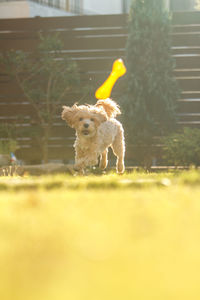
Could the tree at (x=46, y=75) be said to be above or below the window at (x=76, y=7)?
below

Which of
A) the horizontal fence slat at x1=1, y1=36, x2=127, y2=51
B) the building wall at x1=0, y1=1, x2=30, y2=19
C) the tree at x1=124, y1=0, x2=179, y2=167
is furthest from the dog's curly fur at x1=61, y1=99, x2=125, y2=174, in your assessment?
the building wall at x1=0, y1=1, x2=30, y2=19

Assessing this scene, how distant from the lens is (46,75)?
945cm

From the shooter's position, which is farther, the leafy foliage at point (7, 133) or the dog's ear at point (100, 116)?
the leafy foliage at point (7, 133)

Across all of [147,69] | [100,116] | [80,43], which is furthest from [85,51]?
[100,116]

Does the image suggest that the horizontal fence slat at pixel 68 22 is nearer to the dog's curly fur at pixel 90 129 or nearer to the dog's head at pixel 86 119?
the dog's curly fur at pixel 90 129

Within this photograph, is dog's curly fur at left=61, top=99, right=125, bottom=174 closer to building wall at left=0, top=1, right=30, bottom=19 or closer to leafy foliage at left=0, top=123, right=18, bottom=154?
leafy foliage at left=0, top=123, right=18, bottom=154

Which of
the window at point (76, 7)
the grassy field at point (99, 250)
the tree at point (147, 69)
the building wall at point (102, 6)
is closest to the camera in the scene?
the grassy field at point (99, 250)

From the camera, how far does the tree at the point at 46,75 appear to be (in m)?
9.23

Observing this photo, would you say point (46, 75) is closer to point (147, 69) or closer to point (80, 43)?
point (80, 43)

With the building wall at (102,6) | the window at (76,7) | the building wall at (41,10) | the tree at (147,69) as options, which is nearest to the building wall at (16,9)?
the building wall at (41,10)

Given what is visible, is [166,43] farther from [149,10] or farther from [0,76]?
[0,76]

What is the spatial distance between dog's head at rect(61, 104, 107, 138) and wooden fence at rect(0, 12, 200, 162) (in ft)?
13.9

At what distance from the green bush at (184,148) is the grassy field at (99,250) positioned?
624 cm

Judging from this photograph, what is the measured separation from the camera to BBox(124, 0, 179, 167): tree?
28.7 ft
